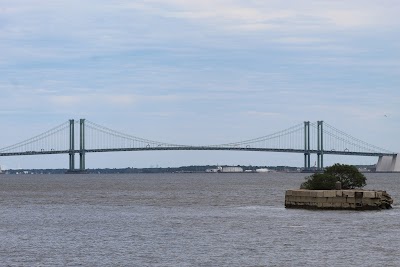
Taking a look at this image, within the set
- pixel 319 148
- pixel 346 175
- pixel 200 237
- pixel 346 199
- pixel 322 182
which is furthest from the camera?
pixel 319 148

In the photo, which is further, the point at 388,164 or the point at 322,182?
the point at 388,164

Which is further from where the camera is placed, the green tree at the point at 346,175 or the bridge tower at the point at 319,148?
the bridge tower at the point at 319,148

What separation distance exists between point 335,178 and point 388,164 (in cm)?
13455

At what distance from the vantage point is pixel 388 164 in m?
183

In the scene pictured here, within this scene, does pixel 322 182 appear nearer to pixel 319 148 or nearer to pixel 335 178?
pixel 335 178

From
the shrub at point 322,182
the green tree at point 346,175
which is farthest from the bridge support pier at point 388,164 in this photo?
the shrub at point 322,182

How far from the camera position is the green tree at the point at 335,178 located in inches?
2007

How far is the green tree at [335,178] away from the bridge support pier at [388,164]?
118914 millimetres

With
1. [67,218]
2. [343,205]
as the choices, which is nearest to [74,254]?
[67,218]

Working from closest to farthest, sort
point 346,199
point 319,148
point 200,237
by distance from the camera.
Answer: point 200,237
point 346,199
point 319,148

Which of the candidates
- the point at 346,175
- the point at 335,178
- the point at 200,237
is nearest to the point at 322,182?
the point at 335,178

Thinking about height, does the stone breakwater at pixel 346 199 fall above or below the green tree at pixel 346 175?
below

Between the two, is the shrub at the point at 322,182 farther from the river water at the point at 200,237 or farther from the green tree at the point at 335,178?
the river water at the point at 200,237

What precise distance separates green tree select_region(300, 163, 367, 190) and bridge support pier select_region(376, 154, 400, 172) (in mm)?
118914
